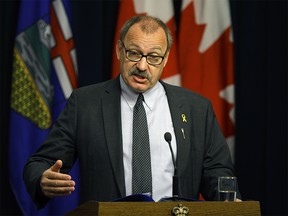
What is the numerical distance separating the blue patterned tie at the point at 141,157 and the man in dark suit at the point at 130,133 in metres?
0.03

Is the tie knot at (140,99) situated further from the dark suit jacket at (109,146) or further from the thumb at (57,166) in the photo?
the thumb at (57,166)

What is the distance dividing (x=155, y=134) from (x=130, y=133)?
124 mm

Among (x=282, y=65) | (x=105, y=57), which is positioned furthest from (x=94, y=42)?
(x=282, y=65)

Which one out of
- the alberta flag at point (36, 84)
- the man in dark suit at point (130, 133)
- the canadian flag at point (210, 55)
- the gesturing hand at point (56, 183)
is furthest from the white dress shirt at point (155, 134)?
the canadian flag at point (210, 55)

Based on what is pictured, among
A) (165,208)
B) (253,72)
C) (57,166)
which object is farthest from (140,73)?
(253,72)

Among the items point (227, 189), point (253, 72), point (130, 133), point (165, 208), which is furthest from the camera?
point (253, 72)

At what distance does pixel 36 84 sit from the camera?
4.38 metres

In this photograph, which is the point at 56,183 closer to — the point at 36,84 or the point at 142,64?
the point at 142,64

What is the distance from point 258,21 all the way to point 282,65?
1.29 feet

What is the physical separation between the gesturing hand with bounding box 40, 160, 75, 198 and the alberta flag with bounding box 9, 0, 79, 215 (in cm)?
184

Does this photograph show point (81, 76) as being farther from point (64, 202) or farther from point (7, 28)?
point (64, 202)

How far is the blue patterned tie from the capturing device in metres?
2.95

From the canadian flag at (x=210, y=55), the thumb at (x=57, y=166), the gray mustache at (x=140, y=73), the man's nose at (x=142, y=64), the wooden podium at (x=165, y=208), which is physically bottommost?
the wooden podium at (x=165, y=208)

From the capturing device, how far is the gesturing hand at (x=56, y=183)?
2.37 m
